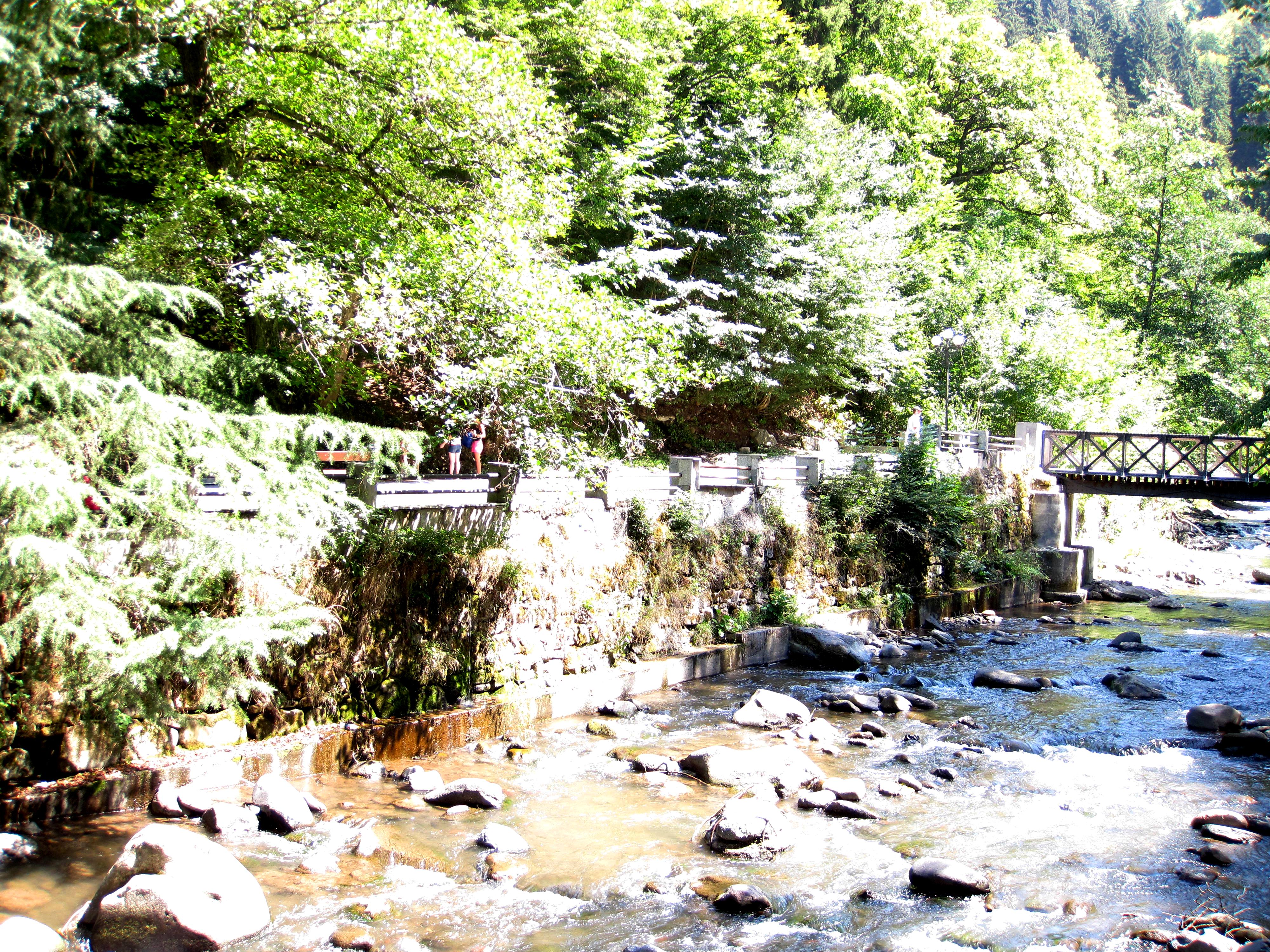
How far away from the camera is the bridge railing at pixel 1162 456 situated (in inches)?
813

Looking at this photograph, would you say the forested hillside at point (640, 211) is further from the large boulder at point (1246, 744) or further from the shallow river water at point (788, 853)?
the large boulder at point (1246, 744)

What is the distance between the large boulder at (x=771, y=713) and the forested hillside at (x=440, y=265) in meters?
4.16

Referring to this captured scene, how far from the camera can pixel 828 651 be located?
15.7m

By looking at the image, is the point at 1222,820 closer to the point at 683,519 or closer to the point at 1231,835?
the point at 1231,835

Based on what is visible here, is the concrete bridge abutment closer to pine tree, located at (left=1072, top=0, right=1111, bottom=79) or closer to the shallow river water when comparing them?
the shallow river water

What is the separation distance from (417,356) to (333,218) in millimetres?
2265

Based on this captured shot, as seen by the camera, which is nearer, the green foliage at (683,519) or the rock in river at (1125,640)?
the green foliage at (683,519)

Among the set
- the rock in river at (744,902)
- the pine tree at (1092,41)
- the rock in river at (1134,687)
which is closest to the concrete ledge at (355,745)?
the rock in river at (744,902)

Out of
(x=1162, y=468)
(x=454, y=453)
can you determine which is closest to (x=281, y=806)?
(x=454, y=453)

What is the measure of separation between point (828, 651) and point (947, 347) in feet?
40.5

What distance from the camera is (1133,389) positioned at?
32.1 meters

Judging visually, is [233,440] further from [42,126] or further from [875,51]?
[875,51]

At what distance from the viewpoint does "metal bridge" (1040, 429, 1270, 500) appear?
20.2 m

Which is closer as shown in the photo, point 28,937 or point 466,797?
point 28,937
